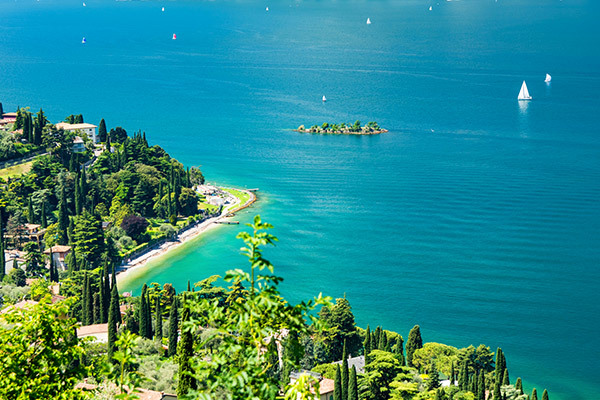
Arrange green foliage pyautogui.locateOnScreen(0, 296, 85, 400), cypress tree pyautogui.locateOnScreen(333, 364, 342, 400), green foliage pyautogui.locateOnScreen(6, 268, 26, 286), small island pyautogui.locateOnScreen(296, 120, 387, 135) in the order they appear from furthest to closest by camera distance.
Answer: small island pyautogui.locateOnScreen(296, 120, 387, 135) < green foliage pyautogui.locateOnScreen(6, 268, 26, 286) < cypress tree pyautogui.locateOnScreen(333, 364, 342, 400) < green foliage pyautogui.locateOnScreen(0, 296, 85, 400)

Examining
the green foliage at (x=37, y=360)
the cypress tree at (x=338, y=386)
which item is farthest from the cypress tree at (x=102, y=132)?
the green foliage at (x=37, y=360)

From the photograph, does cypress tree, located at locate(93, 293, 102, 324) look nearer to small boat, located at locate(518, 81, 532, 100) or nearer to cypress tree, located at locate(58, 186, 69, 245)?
cypress tree, located at locate(58, 186, 69, 245)

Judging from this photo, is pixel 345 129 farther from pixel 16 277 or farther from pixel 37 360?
pixel 37 360

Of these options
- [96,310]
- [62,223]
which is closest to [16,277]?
[62,223]

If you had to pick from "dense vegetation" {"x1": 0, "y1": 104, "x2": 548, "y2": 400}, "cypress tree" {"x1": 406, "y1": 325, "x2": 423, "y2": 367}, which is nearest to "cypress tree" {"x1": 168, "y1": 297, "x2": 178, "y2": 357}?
"dense vegetation" {"x1": 0, "y1": 104, "x2": 548, "y2": 400}

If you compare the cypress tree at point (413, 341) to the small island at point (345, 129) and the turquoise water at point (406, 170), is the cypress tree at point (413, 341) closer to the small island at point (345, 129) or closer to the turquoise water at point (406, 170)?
the turquoise water at point (406, 170)
